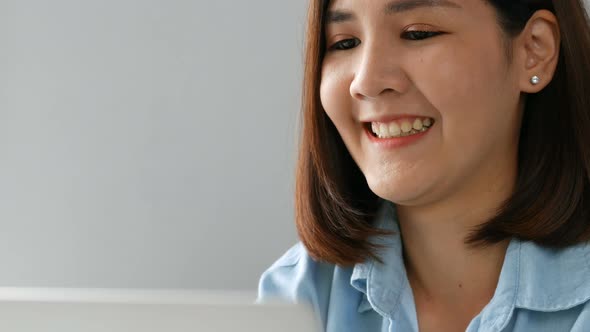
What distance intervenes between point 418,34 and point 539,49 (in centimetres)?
19

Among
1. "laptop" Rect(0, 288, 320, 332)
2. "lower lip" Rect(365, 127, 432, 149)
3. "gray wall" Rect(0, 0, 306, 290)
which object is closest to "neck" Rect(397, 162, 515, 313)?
"lower lip" Rect(365, 127, 432, 149)

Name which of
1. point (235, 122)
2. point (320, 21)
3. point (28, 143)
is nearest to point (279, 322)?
point (320, 21)

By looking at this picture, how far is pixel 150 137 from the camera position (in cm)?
186

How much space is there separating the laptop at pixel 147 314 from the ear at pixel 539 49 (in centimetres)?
78

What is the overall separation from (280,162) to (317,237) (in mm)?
546

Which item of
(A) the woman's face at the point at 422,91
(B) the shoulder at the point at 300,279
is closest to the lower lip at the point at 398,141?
(A) the woman's face at the point at 422,91

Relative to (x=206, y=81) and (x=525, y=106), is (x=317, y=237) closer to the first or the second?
(x=525, y=106)

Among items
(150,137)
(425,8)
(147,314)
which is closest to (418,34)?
(425,8)

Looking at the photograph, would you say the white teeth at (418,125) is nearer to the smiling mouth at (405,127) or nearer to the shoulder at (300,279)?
the smiling mouth at (405,127)

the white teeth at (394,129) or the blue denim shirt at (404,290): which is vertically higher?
the white teeth at (394,129)

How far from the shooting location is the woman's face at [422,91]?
3.74ft

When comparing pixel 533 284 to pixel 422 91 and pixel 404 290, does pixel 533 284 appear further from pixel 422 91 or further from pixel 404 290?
pixel 422 91

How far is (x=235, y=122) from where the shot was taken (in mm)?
1844

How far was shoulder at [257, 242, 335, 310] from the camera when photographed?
1.29 m
